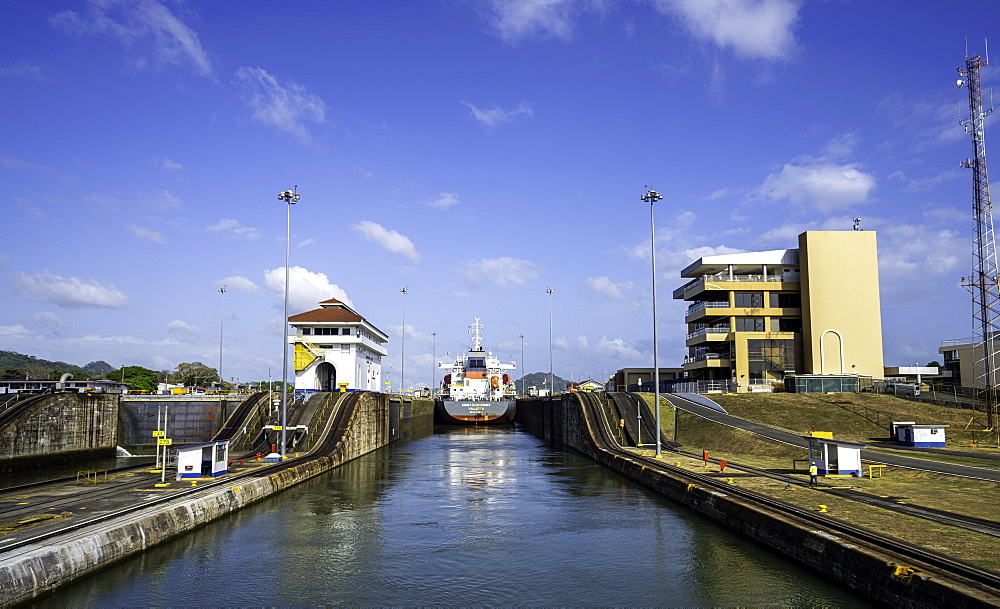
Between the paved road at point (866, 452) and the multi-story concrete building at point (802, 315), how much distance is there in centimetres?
1590

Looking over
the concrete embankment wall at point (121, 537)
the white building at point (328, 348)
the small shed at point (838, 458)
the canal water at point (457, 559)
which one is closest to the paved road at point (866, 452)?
the small shed at point (838, 458)

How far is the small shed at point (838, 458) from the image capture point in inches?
1117

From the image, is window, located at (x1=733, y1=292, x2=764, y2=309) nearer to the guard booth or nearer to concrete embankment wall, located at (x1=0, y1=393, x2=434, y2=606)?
concrete embankment wall, located at (x1=0, y1=393, x2=434, y2=606)

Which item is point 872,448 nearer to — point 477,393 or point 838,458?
point 838,458

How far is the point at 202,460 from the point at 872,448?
121 ft

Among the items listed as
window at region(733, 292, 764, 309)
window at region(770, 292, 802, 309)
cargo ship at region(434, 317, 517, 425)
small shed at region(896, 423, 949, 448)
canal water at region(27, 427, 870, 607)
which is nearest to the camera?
canal water at region(27, 427, 870, 607)

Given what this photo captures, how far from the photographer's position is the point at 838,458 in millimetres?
28688

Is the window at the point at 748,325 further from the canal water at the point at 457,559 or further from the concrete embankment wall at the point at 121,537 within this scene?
the concrete embankment wall at the point at 121,537

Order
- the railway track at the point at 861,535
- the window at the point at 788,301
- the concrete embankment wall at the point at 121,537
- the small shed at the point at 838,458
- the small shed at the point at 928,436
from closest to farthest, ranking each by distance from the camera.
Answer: the railway track at the point at 861,535 → the concrete embankment wall at the point at 121,537 → the small shed at the point at 838,458 → the small shed at the point at 928,436 → the window at the point at 788,301

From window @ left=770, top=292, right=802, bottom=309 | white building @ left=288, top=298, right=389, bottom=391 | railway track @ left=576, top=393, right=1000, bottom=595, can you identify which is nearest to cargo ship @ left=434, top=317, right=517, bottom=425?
white building @ left=288, top=298, right=389, bottom=391

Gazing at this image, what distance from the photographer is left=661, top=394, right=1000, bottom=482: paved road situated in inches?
1119

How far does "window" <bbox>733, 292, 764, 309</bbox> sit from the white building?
142 feet

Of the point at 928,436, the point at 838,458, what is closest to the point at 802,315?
the point at 928,436

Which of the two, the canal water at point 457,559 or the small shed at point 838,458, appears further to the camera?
the small shed at point 838,458
